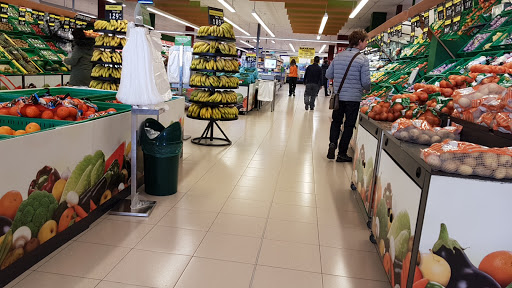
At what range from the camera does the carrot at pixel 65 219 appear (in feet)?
9.00

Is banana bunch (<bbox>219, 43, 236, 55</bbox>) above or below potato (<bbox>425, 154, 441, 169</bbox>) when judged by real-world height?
above

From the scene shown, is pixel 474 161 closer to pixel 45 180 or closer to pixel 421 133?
pixel 421 133

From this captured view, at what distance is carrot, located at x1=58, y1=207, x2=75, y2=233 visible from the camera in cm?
274

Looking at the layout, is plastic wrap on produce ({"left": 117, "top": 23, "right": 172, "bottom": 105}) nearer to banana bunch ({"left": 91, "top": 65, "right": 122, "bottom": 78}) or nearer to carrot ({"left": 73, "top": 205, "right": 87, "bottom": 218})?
carrot ({"left": 73, "top": 205, "right": 87, "bottom": 218})

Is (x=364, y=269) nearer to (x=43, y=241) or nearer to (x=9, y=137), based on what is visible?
(x=43, y=241)

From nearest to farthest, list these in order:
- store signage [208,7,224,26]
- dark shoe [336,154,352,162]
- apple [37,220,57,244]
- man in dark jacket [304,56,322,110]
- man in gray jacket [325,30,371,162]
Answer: apple [37,220,57,244] → man in gray jacket [325,30,371,162] → dark shoe [336,154,352,162] → store signage [208,7,224,26] → man in dark jacket [304,56,322,110]

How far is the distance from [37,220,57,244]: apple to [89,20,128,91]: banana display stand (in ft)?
13.9

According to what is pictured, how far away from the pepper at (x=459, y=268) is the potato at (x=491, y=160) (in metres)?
0.35

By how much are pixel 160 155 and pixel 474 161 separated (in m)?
2.76

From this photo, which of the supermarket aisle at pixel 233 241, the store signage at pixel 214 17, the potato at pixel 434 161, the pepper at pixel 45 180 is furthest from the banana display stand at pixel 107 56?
the potato at pixel 434 161

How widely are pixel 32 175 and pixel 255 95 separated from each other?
10187mm

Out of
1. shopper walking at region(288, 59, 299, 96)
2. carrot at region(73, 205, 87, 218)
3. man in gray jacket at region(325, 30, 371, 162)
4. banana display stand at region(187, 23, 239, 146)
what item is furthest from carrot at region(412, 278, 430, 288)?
shopper walking at region(288, 59, 299, 96)

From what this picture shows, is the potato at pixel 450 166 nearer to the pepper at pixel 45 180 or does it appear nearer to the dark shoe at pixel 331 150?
the pepper at pixel 45 180

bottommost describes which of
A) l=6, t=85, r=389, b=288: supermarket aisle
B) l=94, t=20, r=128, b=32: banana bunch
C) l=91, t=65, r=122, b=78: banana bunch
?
l=6, t=85, r=389, b=288: supermarket aisle
